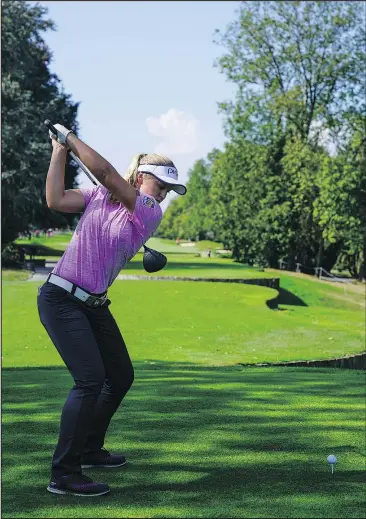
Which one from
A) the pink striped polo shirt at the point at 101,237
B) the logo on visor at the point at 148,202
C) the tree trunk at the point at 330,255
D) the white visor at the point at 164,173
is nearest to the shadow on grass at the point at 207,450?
the pink striped polo shirt at the point at 101,237

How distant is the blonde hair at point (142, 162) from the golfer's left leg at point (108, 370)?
865 mm

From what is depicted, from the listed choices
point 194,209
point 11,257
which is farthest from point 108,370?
point 194,209

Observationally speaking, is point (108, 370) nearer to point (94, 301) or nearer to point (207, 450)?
point (94, 301)

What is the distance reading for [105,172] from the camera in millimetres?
5227

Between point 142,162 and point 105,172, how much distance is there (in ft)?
1.98

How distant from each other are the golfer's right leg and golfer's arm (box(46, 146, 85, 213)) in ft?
1.70

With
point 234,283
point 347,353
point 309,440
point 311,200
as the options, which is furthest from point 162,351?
point 311,200

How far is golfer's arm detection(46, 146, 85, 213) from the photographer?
5.55m

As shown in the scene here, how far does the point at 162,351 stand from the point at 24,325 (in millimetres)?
5387

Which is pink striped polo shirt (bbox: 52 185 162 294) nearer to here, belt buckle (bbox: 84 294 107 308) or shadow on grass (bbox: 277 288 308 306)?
belt buckle (bbox: 84 294 107 308)

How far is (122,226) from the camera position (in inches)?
218

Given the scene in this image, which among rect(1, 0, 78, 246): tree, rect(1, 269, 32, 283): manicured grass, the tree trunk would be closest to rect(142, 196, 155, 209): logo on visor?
rect(1, 269, 32, 283): manicured grass

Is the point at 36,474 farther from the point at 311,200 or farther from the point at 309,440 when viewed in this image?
the point at 311,200

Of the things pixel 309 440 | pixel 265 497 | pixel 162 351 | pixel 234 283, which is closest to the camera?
pixel 265 497
